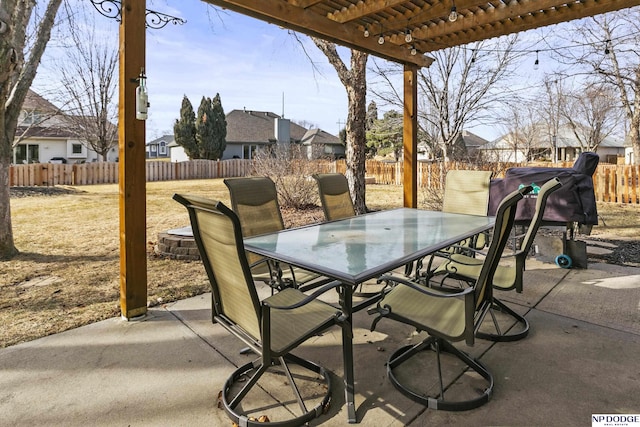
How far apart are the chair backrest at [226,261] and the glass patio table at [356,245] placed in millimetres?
435

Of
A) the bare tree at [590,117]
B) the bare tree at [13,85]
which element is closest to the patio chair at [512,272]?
the bare tree at [13,85]

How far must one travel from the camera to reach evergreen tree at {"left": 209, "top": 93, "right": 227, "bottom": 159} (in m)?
27.5

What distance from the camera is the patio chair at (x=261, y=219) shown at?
2979 millimetres

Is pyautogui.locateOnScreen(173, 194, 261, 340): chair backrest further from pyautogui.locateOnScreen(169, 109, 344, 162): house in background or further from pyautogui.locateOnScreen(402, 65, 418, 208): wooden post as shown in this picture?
pyautogui.locateOnScreen(169, 109, 344, 162): house in background

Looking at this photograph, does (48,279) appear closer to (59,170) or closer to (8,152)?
(8,152)

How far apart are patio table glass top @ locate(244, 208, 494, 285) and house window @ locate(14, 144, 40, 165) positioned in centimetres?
2717

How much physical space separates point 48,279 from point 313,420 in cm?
371

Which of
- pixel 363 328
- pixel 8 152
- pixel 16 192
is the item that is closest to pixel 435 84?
pixel 363 328

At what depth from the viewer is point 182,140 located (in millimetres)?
27547

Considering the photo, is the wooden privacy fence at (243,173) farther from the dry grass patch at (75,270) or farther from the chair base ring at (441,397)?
the chair base ring at (441,397)

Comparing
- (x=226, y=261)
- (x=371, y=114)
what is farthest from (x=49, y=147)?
(x=226, y=261)

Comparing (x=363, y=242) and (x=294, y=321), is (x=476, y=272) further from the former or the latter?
(x=294, y=321)

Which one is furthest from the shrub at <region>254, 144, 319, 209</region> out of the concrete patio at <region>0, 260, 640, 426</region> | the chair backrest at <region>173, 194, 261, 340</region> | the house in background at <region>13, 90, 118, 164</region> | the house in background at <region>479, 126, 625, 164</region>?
the house in background at <region>13, 90, 118, 164</region>

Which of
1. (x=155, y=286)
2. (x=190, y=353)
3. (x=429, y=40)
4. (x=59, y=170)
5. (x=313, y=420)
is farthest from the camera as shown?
(x=59, y=170)
